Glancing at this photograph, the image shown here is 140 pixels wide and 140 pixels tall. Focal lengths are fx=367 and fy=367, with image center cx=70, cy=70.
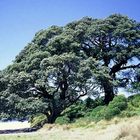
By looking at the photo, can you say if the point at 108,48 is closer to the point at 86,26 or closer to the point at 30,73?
the point at 86,26

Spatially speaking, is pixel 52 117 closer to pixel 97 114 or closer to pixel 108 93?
pixel 97 114

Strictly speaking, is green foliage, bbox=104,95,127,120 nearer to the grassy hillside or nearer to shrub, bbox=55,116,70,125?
the grassy hillside

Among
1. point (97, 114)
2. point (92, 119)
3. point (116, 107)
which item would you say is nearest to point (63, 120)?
point (97, 114)

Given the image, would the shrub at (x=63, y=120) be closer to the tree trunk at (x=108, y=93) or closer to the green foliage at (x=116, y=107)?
the green foliage at (x=116, y=107)

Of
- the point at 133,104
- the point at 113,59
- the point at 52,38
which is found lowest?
the point at 133,104

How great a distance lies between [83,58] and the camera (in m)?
45.0

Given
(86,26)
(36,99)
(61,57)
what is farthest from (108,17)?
(36,99)

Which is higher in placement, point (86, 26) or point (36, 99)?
point (86, 26)

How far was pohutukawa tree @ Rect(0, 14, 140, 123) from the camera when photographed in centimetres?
4122

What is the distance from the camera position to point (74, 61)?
1631 inches

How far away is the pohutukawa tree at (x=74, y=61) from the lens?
4122 centimetres

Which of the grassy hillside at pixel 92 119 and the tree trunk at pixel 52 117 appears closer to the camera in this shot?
the grassy hillside at pixel 92 119

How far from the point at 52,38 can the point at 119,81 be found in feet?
32.8

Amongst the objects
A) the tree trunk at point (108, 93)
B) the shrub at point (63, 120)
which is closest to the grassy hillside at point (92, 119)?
the shrub at point (63, 120)
